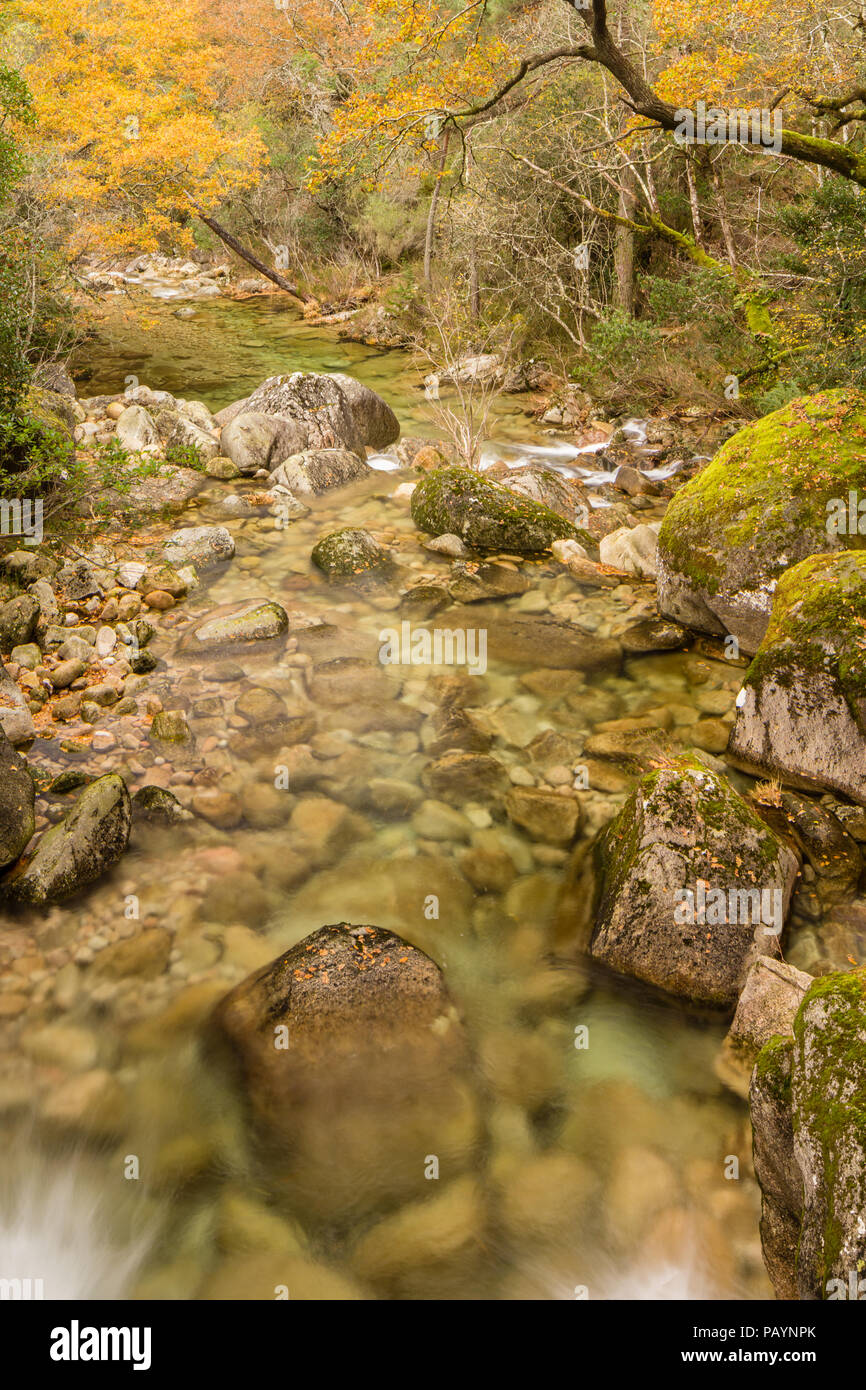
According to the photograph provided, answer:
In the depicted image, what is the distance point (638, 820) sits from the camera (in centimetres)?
481

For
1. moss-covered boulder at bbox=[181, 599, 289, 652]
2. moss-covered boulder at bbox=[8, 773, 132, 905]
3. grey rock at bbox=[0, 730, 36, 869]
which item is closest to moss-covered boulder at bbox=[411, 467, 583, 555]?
moss-covered boulder at bbox=[181, 599, 289, 652]

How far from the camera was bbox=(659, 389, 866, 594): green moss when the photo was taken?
22.8ft

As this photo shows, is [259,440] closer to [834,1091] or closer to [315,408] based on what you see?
[315,408]

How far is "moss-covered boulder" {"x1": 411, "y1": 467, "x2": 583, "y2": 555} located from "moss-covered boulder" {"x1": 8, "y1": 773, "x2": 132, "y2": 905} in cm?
547

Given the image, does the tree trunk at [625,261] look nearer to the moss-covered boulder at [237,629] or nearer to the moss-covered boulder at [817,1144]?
the moss-covered boulder at [237,629]

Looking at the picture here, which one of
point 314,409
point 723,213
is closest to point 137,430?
point 314,409

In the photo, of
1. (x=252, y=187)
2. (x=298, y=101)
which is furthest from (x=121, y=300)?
(x=298, y=101)

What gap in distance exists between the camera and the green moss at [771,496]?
694 cm

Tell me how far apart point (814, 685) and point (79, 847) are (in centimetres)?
495

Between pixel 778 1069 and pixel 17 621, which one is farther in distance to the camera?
pixel 17 621

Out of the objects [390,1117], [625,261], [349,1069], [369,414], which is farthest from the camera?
[625,261]

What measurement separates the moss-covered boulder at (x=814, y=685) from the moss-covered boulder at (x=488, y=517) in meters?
3.79

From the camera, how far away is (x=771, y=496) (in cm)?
718

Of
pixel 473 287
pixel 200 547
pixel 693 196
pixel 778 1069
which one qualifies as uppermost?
pixel 693 196
